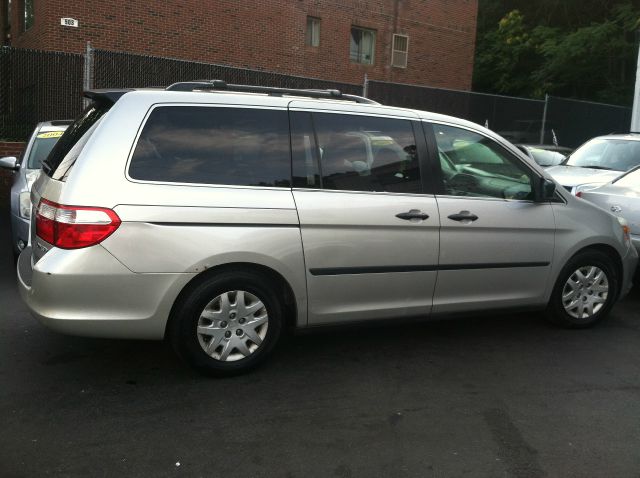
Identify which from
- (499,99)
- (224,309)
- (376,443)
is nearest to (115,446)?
(224,309)

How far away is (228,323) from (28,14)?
53.6 feet

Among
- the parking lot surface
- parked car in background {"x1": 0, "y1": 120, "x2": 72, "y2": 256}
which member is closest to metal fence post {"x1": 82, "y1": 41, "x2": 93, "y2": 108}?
parked car in background {"x1": 0, "y1": 120, "x2": 72, "y2": 256}

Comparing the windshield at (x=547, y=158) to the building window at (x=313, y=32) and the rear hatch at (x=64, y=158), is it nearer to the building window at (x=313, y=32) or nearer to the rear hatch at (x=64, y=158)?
the rear hatch at (x=64, y=158)

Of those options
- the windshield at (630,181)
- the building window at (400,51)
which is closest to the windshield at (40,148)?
the windshield at (630,181)

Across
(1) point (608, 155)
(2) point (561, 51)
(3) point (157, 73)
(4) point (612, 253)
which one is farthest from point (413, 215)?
(2) point (561, 51)

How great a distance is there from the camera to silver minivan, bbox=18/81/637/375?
12.2ft

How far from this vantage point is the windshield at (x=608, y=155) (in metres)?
9.62

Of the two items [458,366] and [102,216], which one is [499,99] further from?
[102,216]

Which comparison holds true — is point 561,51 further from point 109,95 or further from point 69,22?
point 109,95

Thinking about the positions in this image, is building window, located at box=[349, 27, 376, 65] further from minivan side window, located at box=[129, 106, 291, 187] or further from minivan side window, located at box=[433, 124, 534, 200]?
minivan side window, located at box=[129, 106, 291, 187]

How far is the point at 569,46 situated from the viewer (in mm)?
26766

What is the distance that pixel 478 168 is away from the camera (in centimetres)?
492

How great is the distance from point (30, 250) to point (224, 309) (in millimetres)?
1307

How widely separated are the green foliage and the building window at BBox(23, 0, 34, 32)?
20076 mm
